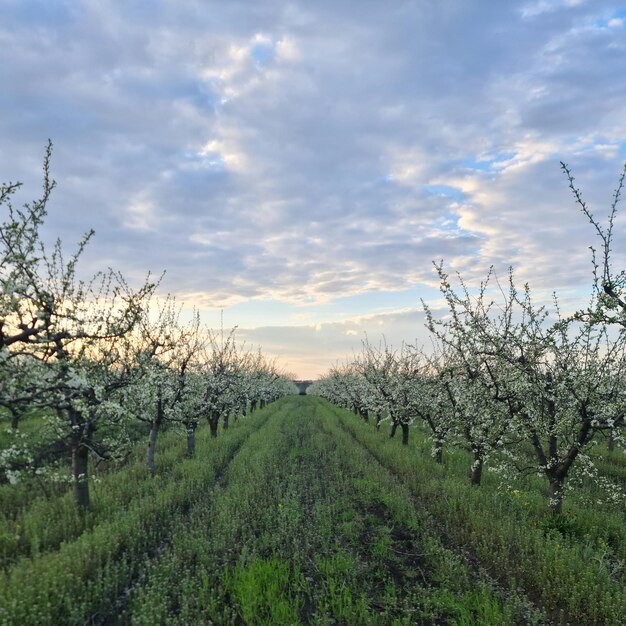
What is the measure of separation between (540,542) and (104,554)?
33.7 feet

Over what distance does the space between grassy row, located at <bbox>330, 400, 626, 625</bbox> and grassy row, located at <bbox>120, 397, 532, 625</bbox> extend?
0.84 m

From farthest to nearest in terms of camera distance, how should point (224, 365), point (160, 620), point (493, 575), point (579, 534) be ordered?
1. point (224, 365)
2. point (579, 534)
3. point (493, 575)
4. point (160, 620)

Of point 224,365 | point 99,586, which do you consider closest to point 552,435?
point 99,586

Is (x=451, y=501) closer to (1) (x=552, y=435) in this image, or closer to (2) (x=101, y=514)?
(1) (x=552, y=435)

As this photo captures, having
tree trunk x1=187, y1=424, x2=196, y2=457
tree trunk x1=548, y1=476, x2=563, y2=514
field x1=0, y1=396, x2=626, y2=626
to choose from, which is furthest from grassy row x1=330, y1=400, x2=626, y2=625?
tree trunk x1=187, y1=424, x2=196, y2=457

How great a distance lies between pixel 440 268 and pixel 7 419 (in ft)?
112

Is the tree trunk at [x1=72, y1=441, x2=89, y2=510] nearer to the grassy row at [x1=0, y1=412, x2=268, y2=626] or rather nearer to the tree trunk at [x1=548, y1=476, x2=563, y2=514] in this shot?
the grassy row at [x1=0, y1=412, x2=268, y2=626]

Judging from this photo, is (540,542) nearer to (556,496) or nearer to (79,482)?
(556,496)

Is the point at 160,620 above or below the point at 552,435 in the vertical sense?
below

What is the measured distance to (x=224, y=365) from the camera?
99.8ft

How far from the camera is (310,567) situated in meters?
9.47

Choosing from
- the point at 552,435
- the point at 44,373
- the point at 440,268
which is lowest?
the point at 552,435

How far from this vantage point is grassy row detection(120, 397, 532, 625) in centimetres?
757

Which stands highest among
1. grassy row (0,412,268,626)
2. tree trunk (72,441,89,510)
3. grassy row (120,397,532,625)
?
tree trunk (72,441,89,510)
